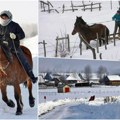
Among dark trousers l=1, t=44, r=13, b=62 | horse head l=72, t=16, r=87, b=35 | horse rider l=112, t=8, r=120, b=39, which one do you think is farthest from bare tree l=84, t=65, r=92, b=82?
dark trousers l=1, t=44, r=13, b=62

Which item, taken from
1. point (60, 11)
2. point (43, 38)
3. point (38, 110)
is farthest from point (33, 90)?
point (60, 11)

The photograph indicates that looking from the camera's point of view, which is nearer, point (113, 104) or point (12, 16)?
point (12, 16)

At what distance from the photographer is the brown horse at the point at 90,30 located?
395 centimetres

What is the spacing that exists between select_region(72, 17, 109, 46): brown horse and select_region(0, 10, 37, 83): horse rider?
21.9 inches

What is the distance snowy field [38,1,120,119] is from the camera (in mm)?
3787

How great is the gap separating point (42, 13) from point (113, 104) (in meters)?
1.10

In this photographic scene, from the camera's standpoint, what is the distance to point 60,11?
391cm

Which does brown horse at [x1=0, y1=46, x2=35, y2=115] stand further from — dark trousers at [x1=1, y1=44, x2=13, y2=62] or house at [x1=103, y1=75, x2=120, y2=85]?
house at [x1=103, y1=75, x2=120, y2=85]

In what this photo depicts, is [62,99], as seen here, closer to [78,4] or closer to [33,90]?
[33,90]

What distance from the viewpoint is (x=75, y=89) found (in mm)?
3881

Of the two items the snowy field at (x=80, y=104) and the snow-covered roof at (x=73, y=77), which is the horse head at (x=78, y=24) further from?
the snowy field at (x=80, y=104)

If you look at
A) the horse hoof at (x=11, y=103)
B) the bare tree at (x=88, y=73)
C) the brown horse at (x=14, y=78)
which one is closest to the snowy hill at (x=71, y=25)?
the bare tree at (x=88, y=73)

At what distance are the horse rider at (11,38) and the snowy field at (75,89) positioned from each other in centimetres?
18

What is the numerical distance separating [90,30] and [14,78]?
35.2 inches
